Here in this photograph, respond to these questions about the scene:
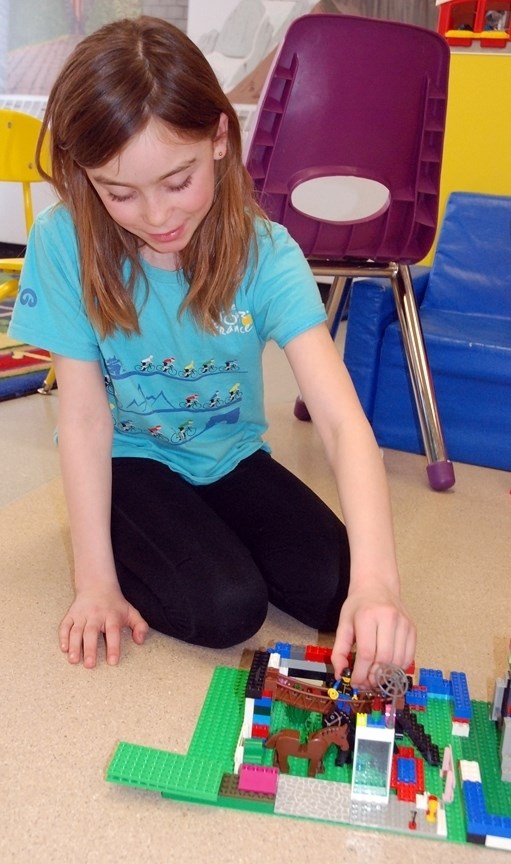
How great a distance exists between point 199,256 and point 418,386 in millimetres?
704

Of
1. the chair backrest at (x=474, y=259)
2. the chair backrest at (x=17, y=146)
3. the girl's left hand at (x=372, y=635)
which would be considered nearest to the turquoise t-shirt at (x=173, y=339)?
the girl's left hand at (x=372, y=635)

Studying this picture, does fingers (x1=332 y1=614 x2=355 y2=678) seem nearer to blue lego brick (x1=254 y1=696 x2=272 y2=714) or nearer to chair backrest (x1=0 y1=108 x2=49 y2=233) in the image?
blue lego brick (x1=254 y1=696 x2=272 y2=714)

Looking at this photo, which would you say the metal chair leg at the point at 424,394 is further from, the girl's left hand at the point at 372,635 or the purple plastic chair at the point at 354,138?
the girl's left hand at the point at 372,635

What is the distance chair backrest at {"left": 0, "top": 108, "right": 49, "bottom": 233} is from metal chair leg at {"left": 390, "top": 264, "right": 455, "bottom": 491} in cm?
109

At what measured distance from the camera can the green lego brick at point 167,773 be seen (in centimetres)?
73

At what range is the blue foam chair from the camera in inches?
63.3

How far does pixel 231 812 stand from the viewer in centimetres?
75

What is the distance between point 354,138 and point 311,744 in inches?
39.9

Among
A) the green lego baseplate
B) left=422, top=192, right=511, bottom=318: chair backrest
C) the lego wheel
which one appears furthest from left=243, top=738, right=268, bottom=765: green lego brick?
left=422, top=192, right=511, bottom=318: chair backrest

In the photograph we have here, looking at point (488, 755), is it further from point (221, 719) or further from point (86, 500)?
point (86, 500)

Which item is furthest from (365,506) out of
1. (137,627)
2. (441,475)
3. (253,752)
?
(441,475)

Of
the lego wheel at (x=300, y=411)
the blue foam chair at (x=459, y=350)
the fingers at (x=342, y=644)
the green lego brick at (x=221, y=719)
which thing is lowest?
the lego wheel at (x=300, y=411)

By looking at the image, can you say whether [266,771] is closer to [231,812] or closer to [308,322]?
[231,812]

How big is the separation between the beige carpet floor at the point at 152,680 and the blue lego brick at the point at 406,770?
5 cm
